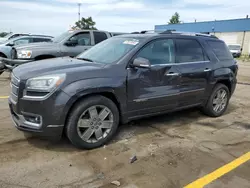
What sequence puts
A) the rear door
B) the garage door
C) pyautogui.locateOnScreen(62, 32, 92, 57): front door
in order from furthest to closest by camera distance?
the garage door < pyautogui.locateOnScreen(62, 32, 92, 57): front door < the rear door

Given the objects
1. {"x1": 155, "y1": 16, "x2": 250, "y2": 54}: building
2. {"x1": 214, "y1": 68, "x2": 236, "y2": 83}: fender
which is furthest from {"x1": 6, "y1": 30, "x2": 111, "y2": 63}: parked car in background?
{"x1": 155, "y1": 16, "x2": 250, "y2": 54}: building

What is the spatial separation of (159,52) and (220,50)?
193 cm

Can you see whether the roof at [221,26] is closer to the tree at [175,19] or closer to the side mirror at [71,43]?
the tree at [175,19]

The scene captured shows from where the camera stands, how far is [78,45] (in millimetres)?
8875

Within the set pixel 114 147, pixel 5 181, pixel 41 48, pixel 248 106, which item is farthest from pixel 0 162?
pixel 248 106

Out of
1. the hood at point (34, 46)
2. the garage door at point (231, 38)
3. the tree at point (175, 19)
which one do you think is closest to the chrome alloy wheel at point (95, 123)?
the hood at point (34, 46)

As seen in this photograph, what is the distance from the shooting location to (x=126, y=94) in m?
3.96

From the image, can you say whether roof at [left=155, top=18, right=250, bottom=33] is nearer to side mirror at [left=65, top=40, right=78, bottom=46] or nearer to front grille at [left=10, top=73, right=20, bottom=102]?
side mirror at [left=65, top=40, right=78, bottom=46]

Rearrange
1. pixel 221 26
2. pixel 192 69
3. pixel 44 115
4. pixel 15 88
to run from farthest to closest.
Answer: pixel 221 26 → pixel 192 69 → pixel 15 88 → pixel 44 115

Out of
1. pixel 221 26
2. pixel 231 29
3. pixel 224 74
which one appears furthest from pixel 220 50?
pixel 221 26

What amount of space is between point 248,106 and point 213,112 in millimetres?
1933

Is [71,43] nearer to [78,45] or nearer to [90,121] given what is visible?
[78,45]

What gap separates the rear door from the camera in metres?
4.71

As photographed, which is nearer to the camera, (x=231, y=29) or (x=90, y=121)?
(x=90, y=121)
